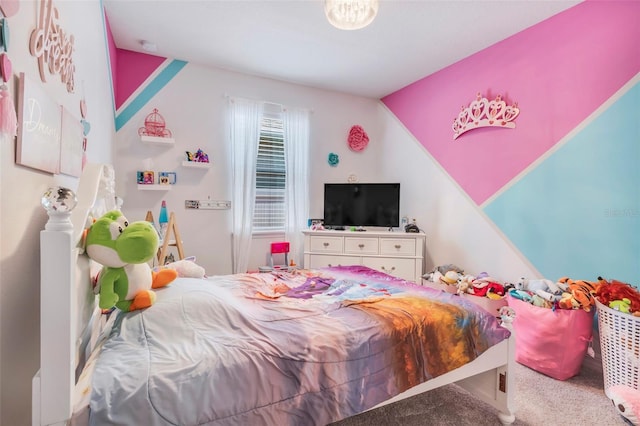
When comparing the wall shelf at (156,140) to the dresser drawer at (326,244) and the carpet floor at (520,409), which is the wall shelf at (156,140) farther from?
the carpet floor at (520,409)

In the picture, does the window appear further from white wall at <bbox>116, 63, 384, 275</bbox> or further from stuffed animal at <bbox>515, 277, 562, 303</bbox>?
stuffed animal at <bbox>515, 277, 562, 303</bbox>

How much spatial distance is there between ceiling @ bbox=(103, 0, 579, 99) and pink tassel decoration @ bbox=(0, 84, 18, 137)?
6.46ft

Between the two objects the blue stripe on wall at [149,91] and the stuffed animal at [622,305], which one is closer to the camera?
the stuffed animal at [622,305]

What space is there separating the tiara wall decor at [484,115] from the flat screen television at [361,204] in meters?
0.92

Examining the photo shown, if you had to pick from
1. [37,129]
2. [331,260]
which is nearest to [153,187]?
[331,260]

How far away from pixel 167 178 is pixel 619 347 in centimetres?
378

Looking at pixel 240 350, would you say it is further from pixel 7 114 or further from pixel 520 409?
pixel 520 409

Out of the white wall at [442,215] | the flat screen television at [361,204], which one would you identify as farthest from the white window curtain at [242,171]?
the white wall at [442,215]

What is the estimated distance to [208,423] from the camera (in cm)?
96

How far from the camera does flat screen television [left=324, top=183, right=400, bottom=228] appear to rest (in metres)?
3.72

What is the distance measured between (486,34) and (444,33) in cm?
38

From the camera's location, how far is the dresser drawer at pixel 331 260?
3.56 metres

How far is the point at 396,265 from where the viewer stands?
136 inches

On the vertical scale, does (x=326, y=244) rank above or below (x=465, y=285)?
above
